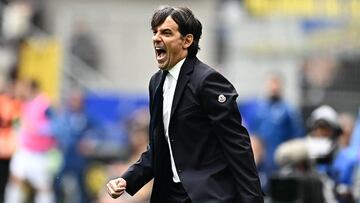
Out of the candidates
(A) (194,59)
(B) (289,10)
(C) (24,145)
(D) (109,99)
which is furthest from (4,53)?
(A) (194,59)

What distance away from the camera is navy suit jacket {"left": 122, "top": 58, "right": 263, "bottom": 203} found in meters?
7.53

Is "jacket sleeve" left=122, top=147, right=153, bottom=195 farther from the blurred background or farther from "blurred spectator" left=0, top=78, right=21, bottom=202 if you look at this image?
"blurred spectator" left=0, top=78, right=21, bottom=202

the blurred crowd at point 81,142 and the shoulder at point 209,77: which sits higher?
the shoulder at point 209,77

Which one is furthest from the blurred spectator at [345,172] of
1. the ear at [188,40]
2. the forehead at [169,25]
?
the forehead at [169,25]

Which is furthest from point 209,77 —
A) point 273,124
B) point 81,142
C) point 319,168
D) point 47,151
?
point 81,142

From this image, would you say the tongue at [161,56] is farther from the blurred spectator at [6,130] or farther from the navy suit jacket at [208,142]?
the blurred spectator at [6,130]

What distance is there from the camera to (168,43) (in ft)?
25.1

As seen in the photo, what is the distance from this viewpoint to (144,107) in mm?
22625

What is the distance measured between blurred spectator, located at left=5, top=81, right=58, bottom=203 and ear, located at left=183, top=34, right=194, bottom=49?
1066 cm

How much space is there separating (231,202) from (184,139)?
1.52ft

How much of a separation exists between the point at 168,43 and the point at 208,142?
0.62m

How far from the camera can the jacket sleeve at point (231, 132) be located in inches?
294

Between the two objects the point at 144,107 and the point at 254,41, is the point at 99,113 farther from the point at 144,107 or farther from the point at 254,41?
the point at 254,41

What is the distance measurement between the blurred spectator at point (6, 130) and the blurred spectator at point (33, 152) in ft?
2.73
